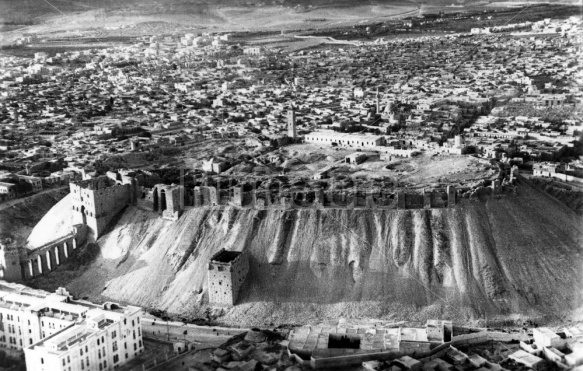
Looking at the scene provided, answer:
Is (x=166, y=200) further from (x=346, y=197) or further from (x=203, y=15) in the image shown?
(x=203, y=15)

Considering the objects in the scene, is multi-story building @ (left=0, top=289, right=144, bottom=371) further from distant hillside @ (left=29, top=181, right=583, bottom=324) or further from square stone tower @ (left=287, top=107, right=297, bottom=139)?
square stone tower @ (left=287, top=107, right=297, bottom=139)

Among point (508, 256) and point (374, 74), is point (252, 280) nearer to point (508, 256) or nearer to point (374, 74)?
point (508, 256)

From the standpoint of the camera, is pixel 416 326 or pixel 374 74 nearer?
pixel 416 326

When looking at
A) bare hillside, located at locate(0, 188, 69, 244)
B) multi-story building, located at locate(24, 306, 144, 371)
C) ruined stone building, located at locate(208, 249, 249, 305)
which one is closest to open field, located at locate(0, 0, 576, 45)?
bare hillside, located at locate(0, 188, 69, 244)

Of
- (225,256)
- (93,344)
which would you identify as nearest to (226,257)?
(225,256)

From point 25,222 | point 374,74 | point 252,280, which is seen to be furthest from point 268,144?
point 374,74

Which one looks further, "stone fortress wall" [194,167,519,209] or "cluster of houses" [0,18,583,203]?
"cluster of houses" [0,18,583,203]
